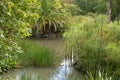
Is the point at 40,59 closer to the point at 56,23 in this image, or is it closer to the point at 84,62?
the point at 84,62

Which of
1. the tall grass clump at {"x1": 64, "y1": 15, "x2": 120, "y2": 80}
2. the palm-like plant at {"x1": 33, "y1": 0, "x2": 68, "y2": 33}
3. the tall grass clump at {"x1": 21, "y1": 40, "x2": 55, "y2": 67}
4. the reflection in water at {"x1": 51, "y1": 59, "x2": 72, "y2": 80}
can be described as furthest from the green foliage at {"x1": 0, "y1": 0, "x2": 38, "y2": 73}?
the palm-like plant at {"x1": 33, "y1": 0, "x2": 68, "y2": 33}

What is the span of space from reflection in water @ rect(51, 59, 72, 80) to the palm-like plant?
4.76m

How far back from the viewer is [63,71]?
777 cm

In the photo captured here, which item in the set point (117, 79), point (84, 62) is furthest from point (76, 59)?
point (117, 79)

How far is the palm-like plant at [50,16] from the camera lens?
13.1 meters

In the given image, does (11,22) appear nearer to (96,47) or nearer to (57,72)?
(96,47)

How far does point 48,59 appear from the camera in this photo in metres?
7.70

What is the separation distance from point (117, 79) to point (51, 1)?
25.6 feet

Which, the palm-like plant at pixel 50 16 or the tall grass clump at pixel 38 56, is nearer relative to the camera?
the tall grass clump at pixel 38 56

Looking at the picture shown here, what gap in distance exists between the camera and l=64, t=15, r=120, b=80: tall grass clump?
6952 mm

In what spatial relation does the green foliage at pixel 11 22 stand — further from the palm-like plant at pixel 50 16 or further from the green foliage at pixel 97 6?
the green foliage at pixel 97 6

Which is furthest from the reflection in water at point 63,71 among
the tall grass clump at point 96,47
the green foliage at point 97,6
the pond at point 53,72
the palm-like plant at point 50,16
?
the green foliage at point 97,6

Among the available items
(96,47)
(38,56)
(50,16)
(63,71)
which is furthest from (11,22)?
(50,16)

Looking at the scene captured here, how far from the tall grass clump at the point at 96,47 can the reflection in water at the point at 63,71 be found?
0.23 metres
